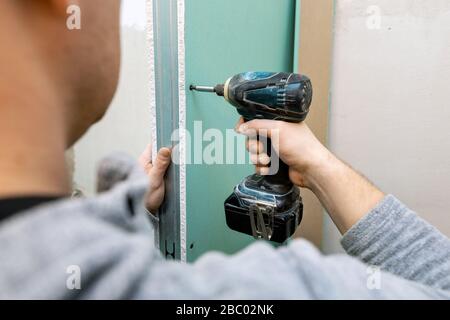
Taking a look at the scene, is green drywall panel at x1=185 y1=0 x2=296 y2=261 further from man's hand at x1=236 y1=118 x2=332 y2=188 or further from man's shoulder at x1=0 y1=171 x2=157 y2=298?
man's shoulder at x1=0 y1=171 x2=157 y2=298

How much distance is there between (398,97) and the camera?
1178 mm

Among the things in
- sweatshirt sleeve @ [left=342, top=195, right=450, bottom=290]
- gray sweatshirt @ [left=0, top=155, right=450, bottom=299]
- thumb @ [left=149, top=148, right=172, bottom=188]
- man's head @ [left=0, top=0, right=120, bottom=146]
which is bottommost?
sweatshirt sleeve @ [left=342, top=195, right=450, bottom=290]

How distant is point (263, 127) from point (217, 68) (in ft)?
0.64

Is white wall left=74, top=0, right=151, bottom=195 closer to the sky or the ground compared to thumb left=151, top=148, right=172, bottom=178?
closer to the sky

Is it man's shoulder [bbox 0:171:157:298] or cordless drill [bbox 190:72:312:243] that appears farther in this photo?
cordless drill [bbox 190:72:312:243]

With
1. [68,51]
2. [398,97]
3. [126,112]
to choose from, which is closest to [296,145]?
[126,112]

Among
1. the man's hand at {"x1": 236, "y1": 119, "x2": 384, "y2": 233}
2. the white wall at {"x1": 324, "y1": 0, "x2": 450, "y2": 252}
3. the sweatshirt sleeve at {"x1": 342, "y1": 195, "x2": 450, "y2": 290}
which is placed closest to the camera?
the sweatshirt sleeve at {"x1": 342, "y1": 195, "x2": 450, "y2": 290}

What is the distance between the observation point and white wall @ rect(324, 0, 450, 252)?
1.12 metres

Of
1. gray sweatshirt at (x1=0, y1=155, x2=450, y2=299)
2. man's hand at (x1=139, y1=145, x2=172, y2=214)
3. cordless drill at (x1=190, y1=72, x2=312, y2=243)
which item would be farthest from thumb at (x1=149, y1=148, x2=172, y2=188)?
gray sweatshirt at (x1=0, y1=155, x2=450, y2=299)

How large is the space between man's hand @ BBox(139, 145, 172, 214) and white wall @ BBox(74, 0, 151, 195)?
5 centimetres

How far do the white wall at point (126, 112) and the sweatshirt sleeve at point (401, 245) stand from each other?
472 millimetres

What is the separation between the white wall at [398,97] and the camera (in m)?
1.12

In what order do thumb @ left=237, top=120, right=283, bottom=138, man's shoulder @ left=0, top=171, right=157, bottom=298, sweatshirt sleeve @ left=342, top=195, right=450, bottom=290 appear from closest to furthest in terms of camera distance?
man's shoulder @ left=0, top=171, right=157, bottom=298, sweatshirt sleeve @ left=342, top=195, right=450, bottom=290, thumb @ left=237, top=120, right=283, bottom=138

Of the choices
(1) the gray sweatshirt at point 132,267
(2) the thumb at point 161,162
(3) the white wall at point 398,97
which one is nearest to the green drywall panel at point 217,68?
(2) the thumb at point 161,162
